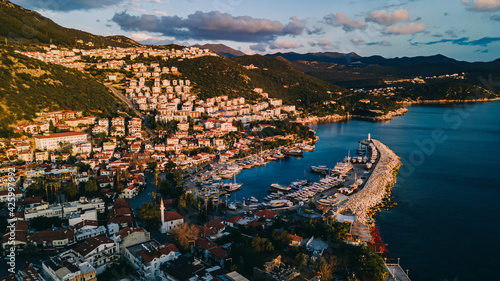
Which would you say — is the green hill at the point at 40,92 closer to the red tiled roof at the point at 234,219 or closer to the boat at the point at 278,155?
the boat at the point at 278,155

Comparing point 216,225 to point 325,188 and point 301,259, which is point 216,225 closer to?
point 301,259

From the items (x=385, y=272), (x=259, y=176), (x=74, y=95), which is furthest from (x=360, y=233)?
(x=74, y=95)

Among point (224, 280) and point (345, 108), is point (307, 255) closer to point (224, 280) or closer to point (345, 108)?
point (224, 280)

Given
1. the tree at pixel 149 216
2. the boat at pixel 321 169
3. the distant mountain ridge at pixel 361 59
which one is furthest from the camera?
the distant mountain ridge at pixel 361 59

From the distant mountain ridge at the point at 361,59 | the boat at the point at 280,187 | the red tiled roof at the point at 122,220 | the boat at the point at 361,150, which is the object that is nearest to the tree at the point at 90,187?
the red tiled roof at the point at 122,220

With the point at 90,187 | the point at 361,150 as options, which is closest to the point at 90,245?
the point at 90,187

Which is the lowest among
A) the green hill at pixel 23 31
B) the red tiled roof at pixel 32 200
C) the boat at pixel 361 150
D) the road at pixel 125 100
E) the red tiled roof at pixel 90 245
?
the boat at pixel 361 150
